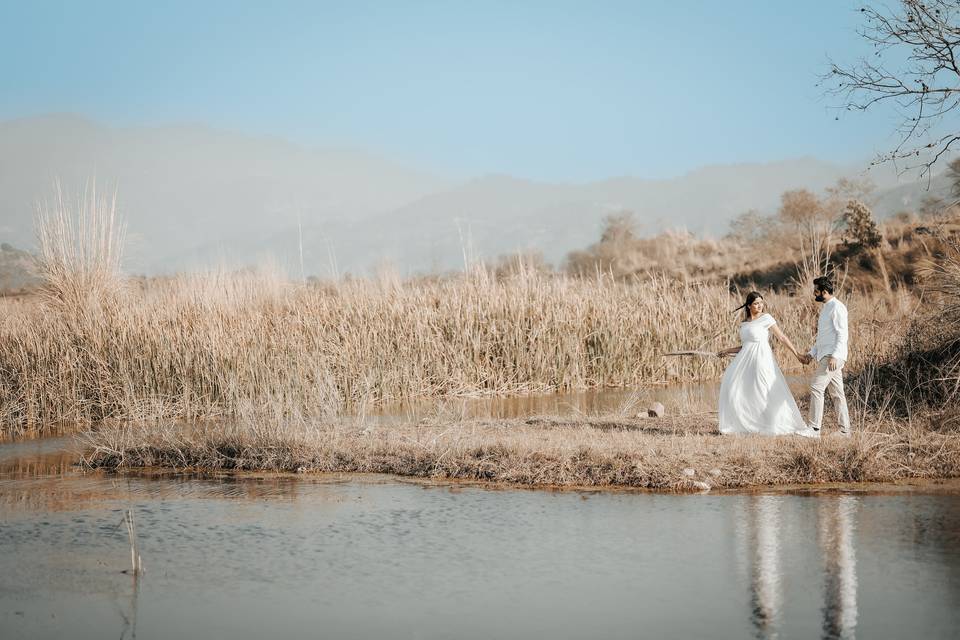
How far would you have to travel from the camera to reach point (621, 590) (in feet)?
22.0

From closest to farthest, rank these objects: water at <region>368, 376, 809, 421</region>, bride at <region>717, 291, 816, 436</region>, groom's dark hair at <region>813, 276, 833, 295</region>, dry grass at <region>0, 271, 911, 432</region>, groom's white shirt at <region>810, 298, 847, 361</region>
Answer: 1. groom's white shirt at <region>810, 298, 847, 361</region>
2. groom's dark hair at <region>813, 276, 833, 295</region>
3. bride at <region>717, 291, 816, 436</region>
4. water at <region>368, 376, 809, 421</region>
5. dry grass at <region>0, 271, 911, 432</region>

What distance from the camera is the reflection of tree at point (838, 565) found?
5879mm

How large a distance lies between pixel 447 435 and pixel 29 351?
28.9 feet

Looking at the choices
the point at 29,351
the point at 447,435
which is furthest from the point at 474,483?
the point at 29,351

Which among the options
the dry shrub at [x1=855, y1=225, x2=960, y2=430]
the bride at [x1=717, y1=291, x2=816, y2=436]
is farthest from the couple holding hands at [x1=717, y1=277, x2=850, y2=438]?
the dry shrub at [x1=855, y1=225, x2=960, y2=430]

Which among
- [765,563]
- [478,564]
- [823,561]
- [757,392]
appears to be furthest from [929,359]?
[478,564]

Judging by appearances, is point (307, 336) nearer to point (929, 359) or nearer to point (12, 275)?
point (929, 359)

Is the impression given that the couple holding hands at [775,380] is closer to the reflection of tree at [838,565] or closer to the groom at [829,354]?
the groom at [829,354]

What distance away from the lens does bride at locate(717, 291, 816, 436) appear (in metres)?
11.6

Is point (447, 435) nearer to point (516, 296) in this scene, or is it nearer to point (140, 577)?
point (140, 577)

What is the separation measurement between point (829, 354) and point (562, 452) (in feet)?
10.8

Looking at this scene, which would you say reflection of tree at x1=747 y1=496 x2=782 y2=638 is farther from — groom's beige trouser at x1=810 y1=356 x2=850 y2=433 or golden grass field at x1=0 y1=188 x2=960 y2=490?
groom's beige trouser at x1=810 y1=356 x2=850 y2=433

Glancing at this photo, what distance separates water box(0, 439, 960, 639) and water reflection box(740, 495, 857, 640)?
20mm

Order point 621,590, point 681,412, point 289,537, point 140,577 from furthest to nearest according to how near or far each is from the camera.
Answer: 1. point 681,412
2. point 289,537
3. point 140,577
4. point 621,590
